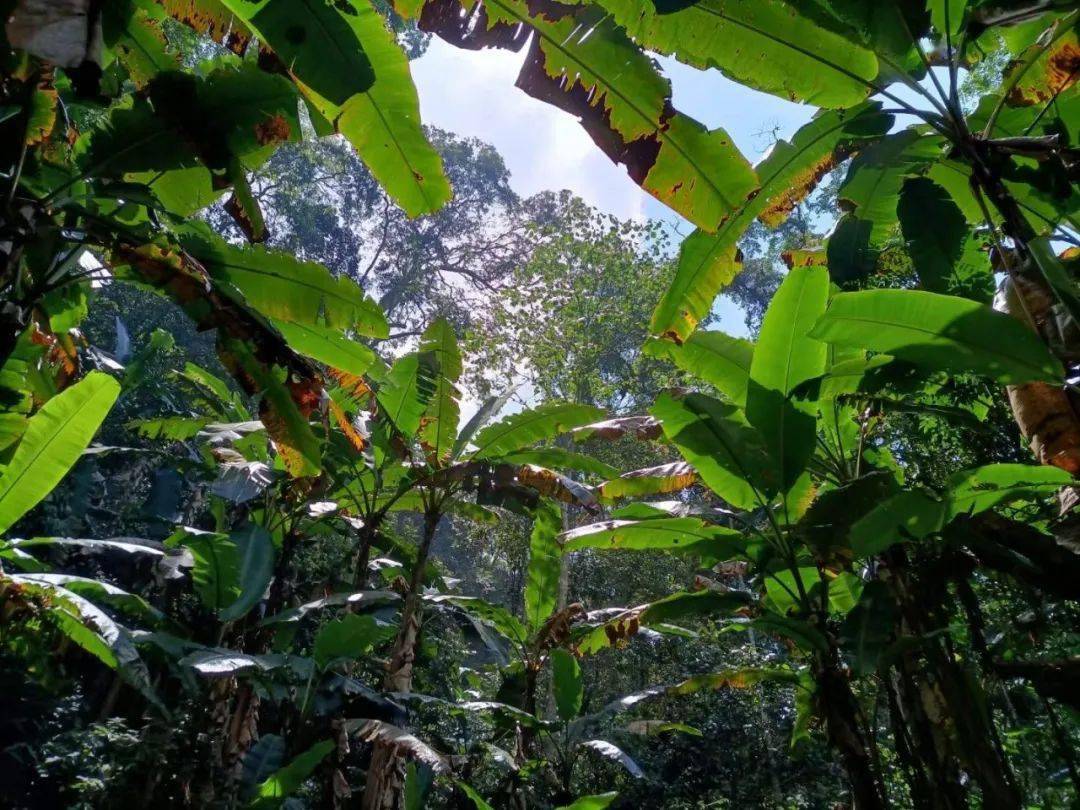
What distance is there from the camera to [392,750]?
4.48 m

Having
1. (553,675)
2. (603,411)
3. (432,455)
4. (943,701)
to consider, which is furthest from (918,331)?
(553,675)

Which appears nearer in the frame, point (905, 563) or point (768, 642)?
point (905, 563)

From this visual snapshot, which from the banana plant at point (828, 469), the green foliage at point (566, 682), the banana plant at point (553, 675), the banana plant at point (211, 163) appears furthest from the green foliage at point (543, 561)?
the banana plant at point (211, 163)

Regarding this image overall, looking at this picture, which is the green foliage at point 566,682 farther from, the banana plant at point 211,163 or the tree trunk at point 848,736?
the banana plant at point 211,163

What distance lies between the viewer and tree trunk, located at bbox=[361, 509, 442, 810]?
462cm

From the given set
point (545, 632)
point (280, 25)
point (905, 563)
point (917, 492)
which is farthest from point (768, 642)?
point (280, 25)

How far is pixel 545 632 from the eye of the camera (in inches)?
224

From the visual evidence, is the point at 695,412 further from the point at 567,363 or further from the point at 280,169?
the point at 280,169

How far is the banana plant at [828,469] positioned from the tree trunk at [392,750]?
1.34 m

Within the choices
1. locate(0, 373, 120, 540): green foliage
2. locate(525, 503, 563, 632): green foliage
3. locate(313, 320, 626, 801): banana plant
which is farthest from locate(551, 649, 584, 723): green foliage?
locate(0, 373, 120, 540): green foliage

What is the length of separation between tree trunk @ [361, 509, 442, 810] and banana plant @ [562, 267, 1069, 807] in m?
1.34

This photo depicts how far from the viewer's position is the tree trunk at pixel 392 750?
4621 millimetres

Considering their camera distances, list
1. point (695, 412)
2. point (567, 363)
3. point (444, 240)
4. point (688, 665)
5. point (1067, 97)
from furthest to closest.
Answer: point (444, 240), point (567, 363), point (688, 665), point (695, 412), point (1067, 97)

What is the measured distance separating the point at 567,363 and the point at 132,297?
10.1 metres
